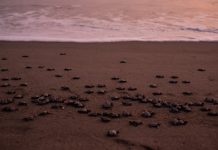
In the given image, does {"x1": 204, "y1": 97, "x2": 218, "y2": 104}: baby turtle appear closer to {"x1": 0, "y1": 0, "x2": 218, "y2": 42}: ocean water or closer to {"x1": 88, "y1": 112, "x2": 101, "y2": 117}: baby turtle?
{"x1": 88, "y1": 112, "x2": 101, "y2": 117}: baby turtle

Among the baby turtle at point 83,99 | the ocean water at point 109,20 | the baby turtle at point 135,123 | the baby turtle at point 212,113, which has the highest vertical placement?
the ocean water at point 109,20

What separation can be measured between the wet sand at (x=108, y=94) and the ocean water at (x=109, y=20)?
35.3 inches

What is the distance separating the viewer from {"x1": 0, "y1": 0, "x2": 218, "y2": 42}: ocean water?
29.6 feet

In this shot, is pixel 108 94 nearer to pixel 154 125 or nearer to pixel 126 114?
pixel 126 114

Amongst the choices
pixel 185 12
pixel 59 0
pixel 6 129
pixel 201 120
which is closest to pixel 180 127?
pixel 201 120

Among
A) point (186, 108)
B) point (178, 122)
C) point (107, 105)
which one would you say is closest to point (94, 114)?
point (107, 105)

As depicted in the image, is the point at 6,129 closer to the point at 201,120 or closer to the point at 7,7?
the point at 201,120

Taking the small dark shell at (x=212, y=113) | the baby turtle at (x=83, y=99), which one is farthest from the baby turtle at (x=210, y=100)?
the baby turtle at (x=83, y=99)

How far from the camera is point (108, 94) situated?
208 inches

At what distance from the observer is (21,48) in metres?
7.91

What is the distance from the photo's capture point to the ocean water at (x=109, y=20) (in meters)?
9.02

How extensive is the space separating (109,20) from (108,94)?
6022 mm

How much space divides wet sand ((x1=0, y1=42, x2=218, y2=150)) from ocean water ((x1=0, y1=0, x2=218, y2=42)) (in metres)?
0.90

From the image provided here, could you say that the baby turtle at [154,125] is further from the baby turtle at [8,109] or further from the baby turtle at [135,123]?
the baby turtle at [8,109]
